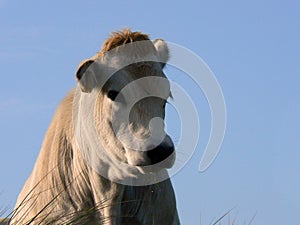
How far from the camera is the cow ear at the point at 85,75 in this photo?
7.50 meters

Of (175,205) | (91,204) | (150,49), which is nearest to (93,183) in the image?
(91,204)

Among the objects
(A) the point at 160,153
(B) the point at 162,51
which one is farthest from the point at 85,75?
(A) the point at 160,153

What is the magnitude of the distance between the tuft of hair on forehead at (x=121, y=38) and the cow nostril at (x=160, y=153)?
141 cm

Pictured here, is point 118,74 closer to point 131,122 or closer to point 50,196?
point 131,122

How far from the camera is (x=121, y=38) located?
25.3 feet

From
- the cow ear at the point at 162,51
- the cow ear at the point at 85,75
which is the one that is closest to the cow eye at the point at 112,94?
the cow ear at the point at 85,75

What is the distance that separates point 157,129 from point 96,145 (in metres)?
0.97

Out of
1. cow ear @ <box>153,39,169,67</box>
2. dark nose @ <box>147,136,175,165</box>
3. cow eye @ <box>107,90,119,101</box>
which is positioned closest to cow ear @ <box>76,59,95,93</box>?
cow eye @ <box>107,90,119,101</box>

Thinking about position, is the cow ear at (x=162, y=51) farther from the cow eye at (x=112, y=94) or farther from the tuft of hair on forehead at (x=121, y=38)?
the cow eye at (x=112, y=94)

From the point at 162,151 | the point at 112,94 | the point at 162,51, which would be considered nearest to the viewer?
the point at 162,151

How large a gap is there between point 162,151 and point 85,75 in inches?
51.8

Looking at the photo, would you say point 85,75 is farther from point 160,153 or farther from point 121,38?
point 160,153

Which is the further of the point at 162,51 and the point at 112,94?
the point at 162,51

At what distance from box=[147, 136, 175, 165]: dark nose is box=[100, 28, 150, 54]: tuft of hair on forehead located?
4.51 feet
